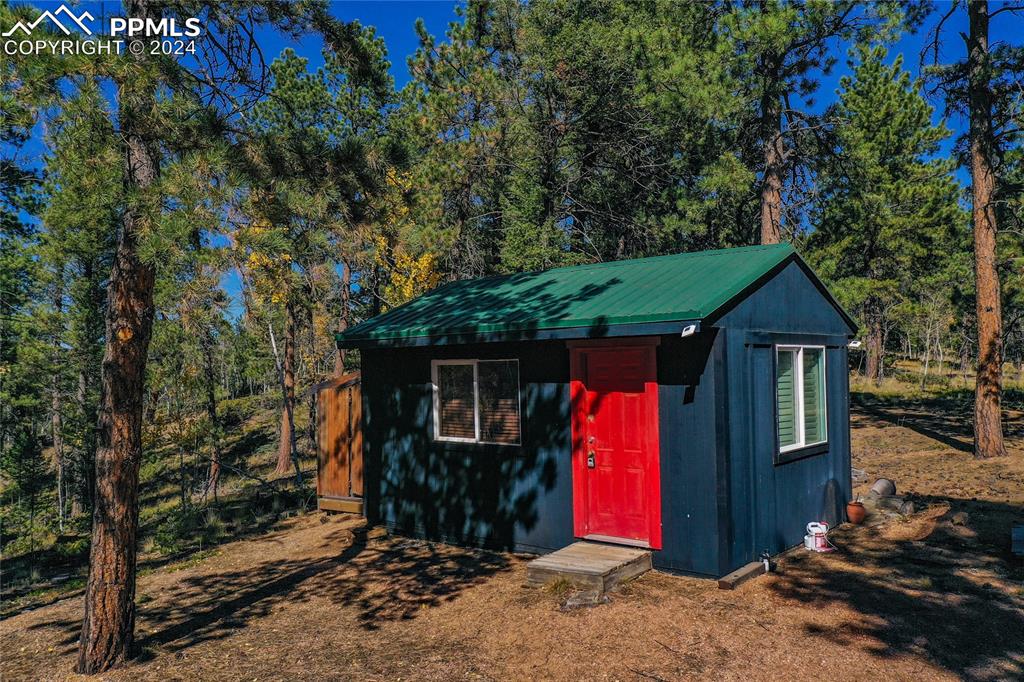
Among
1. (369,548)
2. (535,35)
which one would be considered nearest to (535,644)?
(369,548)

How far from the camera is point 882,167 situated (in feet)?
78.4

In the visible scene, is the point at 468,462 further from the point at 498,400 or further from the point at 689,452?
the point at 689,452

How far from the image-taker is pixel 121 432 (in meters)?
5.70

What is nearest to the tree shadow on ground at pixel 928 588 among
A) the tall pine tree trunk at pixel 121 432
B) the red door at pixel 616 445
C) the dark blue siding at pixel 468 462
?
the red door at pixel 616 445

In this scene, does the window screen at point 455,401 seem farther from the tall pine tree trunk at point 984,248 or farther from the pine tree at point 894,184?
the pine tree at point 894,184

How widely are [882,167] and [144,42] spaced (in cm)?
2484

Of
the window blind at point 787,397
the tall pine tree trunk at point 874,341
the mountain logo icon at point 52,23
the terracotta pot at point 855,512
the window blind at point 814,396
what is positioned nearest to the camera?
the mountain logo icon at point 52,23

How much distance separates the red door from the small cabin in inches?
0.7

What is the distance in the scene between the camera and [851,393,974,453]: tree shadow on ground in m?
16.4

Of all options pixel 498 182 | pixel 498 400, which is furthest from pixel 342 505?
pixel 498 182

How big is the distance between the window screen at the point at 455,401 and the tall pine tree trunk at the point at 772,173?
31.9ft

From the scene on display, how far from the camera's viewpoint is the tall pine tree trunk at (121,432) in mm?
5621

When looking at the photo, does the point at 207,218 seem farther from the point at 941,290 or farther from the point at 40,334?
the point at 941,290

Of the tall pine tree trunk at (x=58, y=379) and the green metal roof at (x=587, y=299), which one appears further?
the tall pine tree trunk at (x=58, y=379)
